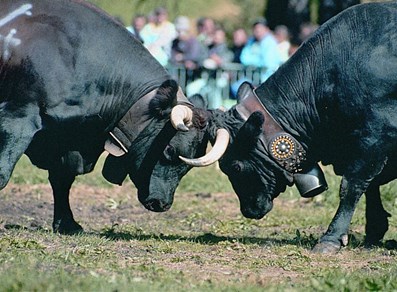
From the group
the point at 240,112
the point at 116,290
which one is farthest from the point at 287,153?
Result: the point at 116,290

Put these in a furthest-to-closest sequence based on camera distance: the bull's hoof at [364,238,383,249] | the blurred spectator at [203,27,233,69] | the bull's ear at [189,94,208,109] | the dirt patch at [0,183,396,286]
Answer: the blurred spectator at [203,27,233,69] → the bull's ear at [189,94,208,109] → the bull's hoof at [364,238,383,249] → the dirt patch at [0,183,396,286]

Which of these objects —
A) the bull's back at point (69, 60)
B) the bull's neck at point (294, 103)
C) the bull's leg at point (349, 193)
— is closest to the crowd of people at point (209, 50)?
the bull's neck at point (294, 103)

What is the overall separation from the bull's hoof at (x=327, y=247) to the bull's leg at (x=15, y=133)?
268 centimetres

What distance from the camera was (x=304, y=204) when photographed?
A: 14.5 meters

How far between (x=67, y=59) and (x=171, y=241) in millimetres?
1922

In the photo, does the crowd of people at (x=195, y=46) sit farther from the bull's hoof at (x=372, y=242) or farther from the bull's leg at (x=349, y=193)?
the bull's leg at (x=349, y=193)

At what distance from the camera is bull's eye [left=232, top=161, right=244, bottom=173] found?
10.8 m

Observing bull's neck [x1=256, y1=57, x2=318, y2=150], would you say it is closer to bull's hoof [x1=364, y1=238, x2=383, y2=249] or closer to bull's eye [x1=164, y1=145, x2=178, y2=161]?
bull's eye [x1=164, y1=145, x2=178, y2=161]

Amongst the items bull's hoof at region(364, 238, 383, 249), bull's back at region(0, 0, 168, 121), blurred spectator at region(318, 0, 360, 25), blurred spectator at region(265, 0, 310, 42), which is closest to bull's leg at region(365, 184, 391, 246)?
bull's hoof at region(364, 238, 383, 249)

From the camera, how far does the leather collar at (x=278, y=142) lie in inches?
418

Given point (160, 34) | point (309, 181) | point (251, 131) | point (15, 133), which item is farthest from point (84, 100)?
point (160, 34)

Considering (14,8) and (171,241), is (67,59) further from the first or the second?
(171,241)

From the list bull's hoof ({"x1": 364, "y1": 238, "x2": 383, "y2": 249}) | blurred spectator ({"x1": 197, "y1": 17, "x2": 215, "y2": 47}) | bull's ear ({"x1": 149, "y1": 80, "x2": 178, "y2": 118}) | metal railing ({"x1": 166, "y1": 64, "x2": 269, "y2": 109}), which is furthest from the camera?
blurred spectator ({"x1": 197, "y1": 17, "x2": 215, "y2": 47})

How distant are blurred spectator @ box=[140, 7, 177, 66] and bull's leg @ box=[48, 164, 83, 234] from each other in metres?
9.69
